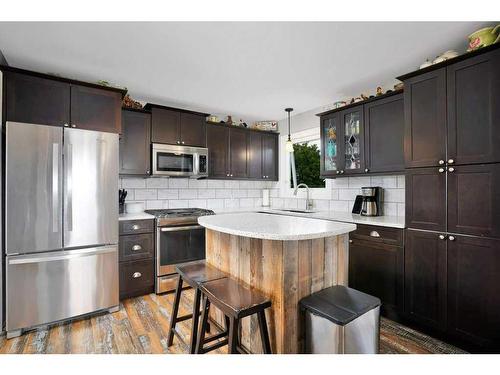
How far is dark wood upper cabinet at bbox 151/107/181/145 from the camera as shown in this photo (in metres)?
3.54

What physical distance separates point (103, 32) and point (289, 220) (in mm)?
2085

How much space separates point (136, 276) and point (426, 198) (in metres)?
3.05

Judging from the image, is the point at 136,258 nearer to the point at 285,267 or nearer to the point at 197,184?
the point at 197,184

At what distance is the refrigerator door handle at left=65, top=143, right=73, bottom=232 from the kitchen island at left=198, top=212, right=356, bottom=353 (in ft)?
4.55

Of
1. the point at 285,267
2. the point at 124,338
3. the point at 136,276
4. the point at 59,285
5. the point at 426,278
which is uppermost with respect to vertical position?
the point at 285,267

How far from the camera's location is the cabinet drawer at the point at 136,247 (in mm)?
3043

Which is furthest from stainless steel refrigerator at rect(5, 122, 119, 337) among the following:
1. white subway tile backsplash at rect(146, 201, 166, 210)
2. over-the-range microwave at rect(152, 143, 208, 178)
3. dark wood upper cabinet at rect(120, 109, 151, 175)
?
white subway tile backsplash at rect(146, 201, 166, 210)

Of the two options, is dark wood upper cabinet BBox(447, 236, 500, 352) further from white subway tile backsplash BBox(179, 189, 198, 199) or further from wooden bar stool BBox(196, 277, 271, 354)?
white subway tile backsplash BBox(179, 189, 198, 199)

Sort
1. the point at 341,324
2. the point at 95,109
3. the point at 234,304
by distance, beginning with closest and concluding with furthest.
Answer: the point at 341,324 < the point at 234,304 < the point at 95,109

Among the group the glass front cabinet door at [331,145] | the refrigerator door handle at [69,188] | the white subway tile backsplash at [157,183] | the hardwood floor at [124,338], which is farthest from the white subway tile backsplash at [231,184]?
the refrigerator door handle at [69,188]

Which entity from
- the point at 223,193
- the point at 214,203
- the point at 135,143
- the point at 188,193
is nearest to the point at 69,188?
the point at 135,143

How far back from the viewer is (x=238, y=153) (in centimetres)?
439

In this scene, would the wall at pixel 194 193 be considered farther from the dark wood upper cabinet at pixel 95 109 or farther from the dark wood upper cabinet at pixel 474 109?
the dark wood upper cabinet at pixel 474 109

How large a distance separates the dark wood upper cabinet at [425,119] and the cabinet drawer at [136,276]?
9.70 ft
